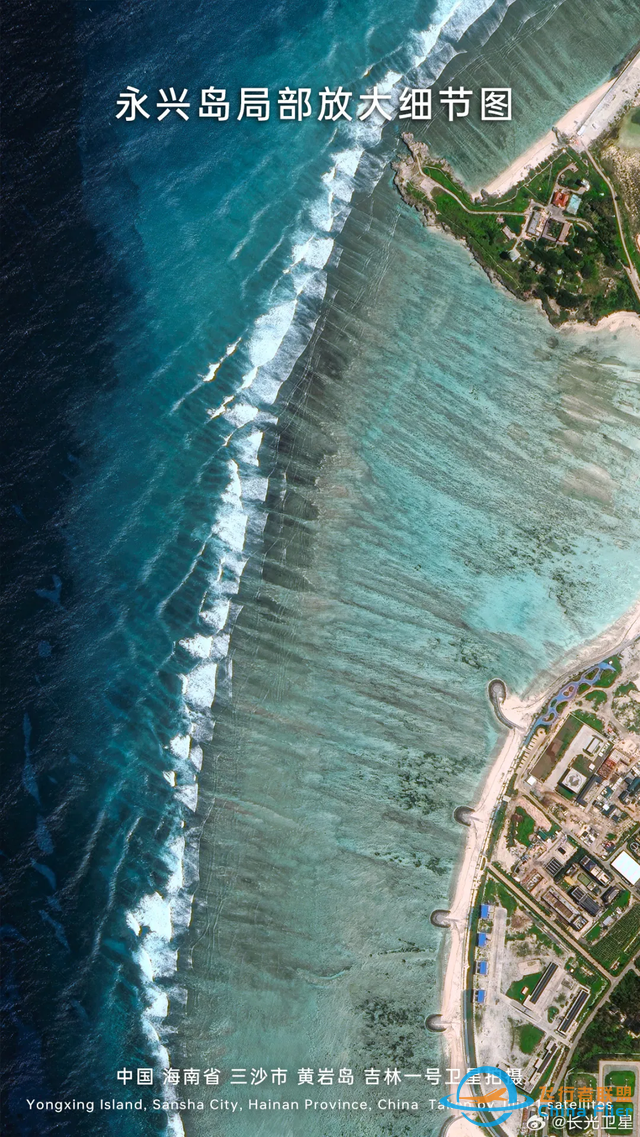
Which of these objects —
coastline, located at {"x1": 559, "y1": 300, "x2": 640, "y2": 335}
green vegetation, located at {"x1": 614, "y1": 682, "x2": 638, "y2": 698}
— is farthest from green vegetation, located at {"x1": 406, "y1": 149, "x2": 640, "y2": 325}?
green vegetation, located at {"x1": 614, "y1": 682, "x2": 638, "y2": 698}

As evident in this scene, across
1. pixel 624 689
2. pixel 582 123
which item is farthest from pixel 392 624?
pixel 582 123

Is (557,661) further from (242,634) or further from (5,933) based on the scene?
(5,933)

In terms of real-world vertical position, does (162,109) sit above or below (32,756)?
above

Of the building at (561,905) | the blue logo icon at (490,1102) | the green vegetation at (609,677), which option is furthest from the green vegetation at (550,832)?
the blue logo icon at (490,1102)

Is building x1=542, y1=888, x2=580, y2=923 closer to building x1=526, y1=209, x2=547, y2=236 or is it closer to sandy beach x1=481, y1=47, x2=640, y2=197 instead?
building x1=526, y1=209, x2=547, y2=236

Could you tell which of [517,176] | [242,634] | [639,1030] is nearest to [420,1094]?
[639,1030]

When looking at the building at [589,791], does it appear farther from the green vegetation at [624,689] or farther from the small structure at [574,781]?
the green vegetation at [624,689]
